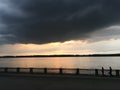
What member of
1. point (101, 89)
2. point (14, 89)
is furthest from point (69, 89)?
point (14, 89)

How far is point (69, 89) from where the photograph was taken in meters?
19.0

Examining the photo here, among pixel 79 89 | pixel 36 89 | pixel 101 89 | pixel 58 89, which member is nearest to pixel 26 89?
pixel 36 89

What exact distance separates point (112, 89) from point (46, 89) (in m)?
5.20

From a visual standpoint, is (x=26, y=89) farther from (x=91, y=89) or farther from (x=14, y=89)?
(x=91, y=89)

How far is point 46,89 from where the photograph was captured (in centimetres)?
1906

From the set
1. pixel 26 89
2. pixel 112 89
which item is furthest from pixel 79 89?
pixel 26 89

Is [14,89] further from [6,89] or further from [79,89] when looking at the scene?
[79,89]

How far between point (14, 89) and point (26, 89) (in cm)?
97

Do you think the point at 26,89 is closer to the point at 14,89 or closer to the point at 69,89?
the point at 14,89

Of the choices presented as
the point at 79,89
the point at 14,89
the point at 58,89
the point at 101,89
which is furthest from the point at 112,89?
the point at 14,89

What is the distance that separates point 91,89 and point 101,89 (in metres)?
0.82

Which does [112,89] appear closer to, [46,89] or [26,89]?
[46,89]

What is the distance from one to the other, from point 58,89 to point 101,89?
3.40 metres

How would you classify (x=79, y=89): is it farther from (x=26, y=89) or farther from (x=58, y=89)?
(x=26, y=89)
